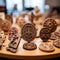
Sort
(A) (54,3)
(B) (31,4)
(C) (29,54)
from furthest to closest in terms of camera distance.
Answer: (B) (31,4) < (A) (54,3) < (C) (29,54)

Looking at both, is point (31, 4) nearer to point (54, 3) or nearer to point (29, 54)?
point (54, 3)

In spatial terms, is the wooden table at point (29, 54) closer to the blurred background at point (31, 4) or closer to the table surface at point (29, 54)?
the table surface at point (29, 54)

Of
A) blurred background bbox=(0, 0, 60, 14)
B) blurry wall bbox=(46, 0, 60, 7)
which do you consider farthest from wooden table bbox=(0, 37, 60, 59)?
blurry wall bbox=(46, 0, 60, 7)

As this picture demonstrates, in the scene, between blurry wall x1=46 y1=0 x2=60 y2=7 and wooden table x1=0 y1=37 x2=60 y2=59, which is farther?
blurry wall x1=46 y1=0 x2=60 y2=7

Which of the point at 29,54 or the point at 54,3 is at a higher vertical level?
the point at 54,3

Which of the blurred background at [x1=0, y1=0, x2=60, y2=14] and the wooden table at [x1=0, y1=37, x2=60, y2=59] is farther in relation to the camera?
the blurred background at [x1=0, y1=0, x2=60, y2=14]

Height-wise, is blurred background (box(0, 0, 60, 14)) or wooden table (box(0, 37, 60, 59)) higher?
blurred background (box(0, 0, 60, 14))

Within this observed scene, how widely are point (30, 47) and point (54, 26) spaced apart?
0.30 m

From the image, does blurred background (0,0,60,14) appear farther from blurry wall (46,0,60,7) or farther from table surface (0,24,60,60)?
table surface (0,24,60,60)

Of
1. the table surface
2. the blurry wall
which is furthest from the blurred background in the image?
the table surface

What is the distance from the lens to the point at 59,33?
1.14 meters

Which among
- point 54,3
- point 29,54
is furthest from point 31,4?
point 29,54

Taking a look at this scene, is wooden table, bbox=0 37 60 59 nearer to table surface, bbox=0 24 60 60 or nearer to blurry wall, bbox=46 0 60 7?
table surface, bbox=0 24 60 60

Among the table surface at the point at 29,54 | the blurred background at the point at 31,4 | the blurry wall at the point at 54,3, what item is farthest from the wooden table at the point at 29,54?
the blurry wall at the point at 54,3
